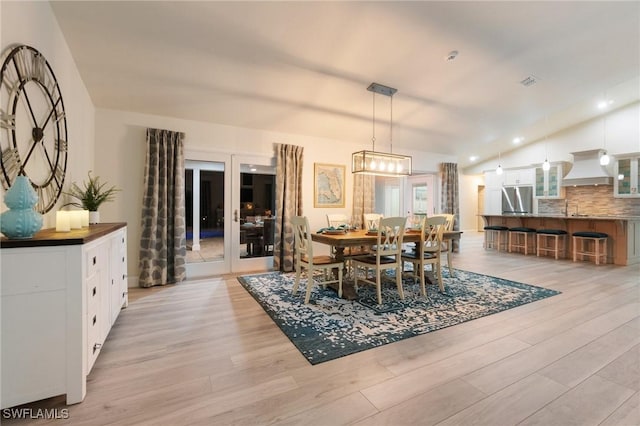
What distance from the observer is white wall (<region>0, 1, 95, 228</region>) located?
5.63 feet

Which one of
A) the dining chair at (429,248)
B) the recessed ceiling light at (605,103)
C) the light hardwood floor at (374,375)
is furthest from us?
the recessed ceiling light at (605,103)

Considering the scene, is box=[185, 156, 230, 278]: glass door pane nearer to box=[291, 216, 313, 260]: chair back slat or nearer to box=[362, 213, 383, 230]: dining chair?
box=[291, 216, 313, 260]: chair back slat

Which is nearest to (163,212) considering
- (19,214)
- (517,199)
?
(19,214)

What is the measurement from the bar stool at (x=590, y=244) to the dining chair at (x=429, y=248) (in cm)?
405

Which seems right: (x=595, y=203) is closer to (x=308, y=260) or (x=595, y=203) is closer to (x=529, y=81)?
(x=529, y=81)

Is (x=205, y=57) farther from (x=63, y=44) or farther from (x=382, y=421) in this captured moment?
(x=382, y=421)

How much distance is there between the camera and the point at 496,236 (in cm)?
732

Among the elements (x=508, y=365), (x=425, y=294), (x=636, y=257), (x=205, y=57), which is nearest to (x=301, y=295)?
(x=425, y=294)

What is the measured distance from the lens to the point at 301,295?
139 inches

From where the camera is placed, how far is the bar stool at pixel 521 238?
258 inches

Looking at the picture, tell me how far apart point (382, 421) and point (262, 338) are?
48.8 inches

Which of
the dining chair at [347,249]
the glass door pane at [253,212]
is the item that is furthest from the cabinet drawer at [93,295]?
the glass door pane at [253,212]

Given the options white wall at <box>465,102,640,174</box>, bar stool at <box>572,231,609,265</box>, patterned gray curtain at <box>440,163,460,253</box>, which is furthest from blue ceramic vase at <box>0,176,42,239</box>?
white wall at <box>465,102,640,174</box>

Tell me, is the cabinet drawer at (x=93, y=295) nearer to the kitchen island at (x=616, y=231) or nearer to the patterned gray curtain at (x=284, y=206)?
the patterned gray curtain at (x=284, y=206)
